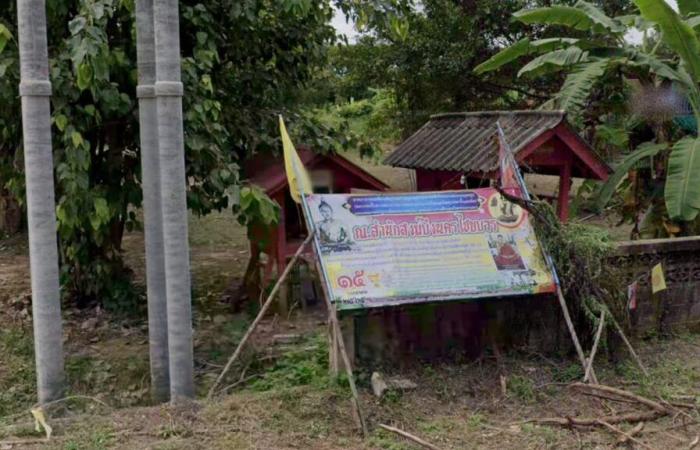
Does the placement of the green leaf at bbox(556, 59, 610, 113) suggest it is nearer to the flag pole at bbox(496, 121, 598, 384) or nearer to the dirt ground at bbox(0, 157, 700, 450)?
the flag pole at bbox(496, 121, 598, 384)

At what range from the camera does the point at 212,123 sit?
685cm

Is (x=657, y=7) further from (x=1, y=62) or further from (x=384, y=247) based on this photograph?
(x=1, y=62)

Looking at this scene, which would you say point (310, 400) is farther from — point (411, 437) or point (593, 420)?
point (593, 420)

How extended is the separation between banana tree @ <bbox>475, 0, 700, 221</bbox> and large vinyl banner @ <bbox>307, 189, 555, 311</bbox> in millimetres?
2279

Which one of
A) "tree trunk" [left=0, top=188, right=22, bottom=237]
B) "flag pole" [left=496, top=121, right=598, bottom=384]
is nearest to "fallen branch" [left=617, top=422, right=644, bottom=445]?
"flag pole" [left=496, top=121, right=598, bottom=384]

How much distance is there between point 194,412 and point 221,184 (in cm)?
251

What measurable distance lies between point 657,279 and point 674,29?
249 cm

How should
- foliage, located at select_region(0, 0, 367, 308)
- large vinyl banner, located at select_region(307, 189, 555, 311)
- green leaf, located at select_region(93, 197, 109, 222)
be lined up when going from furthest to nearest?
green leaf, located at select_region(93, 197, 109, 222) < foliage, located at select_region(0, 0, 367, 308) < large vinyl banner, located at select_region(307, 189, 555, 311)

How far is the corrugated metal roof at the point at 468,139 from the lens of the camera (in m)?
7.70

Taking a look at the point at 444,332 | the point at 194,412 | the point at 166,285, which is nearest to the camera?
the point at 194,412

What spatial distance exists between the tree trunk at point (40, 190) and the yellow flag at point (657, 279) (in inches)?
197

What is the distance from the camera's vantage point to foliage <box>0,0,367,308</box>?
6059mm

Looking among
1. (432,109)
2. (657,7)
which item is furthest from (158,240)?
(432,109)

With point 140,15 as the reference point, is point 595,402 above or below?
below
